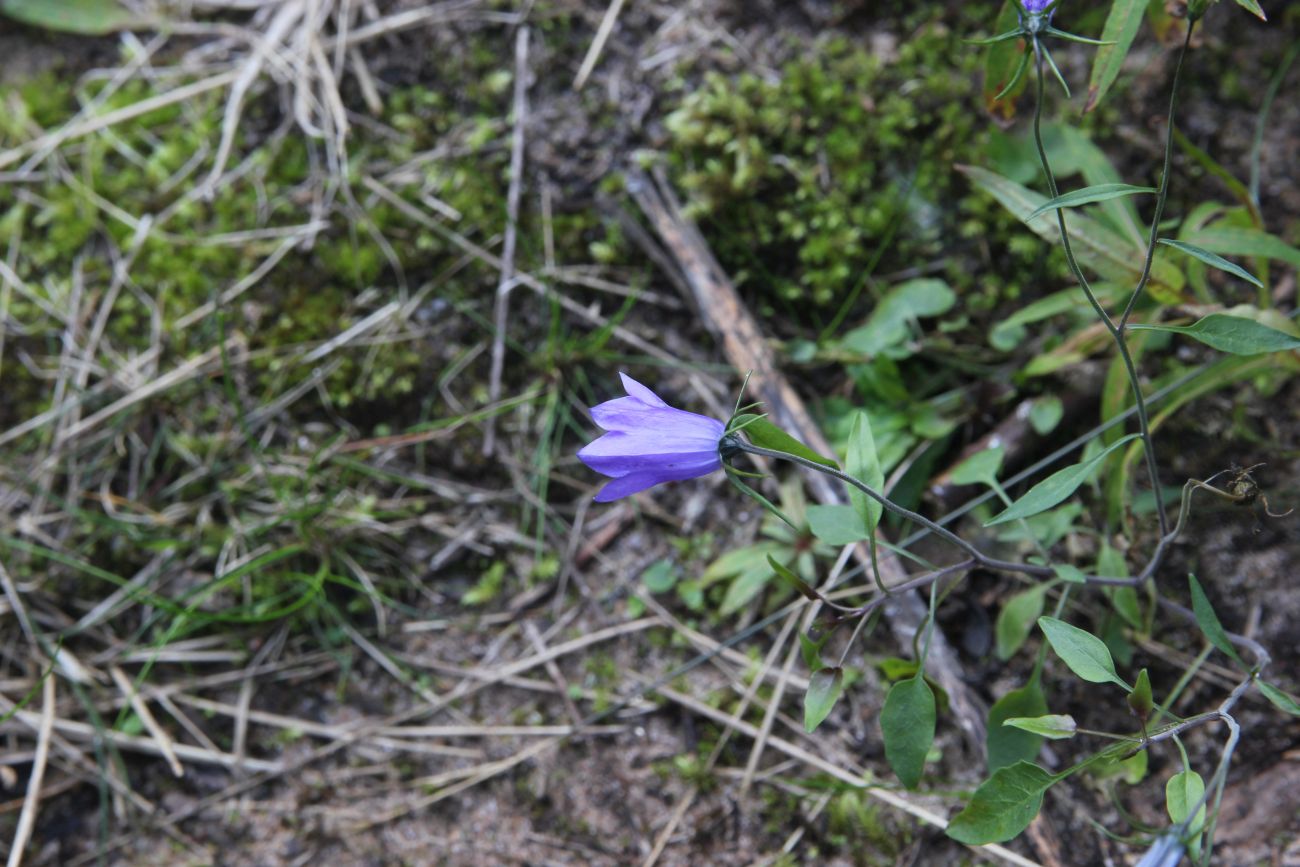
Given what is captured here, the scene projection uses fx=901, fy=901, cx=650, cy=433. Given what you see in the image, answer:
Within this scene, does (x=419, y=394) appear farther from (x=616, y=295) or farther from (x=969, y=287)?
(x=969, y=287)

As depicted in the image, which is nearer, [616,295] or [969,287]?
[969,287]

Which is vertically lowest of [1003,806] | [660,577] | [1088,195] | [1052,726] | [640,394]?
[660,577]

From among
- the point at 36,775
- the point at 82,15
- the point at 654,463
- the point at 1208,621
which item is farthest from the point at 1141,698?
the point at 82,15

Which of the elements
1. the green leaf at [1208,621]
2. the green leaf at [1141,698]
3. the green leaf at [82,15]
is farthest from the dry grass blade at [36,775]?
the green leaf at [1208,621]

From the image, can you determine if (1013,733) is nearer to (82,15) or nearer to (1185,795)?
(1185,795)

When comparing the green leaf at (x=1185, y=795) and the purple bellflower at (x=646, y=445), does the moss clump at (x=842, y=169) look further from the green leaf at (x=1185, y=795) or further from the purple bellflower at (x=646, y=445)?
the green leaf at (x=1185, y=795)

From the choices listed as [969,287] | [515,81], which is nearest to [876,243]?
[969,287]

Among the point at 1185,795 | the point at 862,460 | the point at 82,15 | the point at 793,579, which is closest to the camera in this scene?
the point at 1185,795
